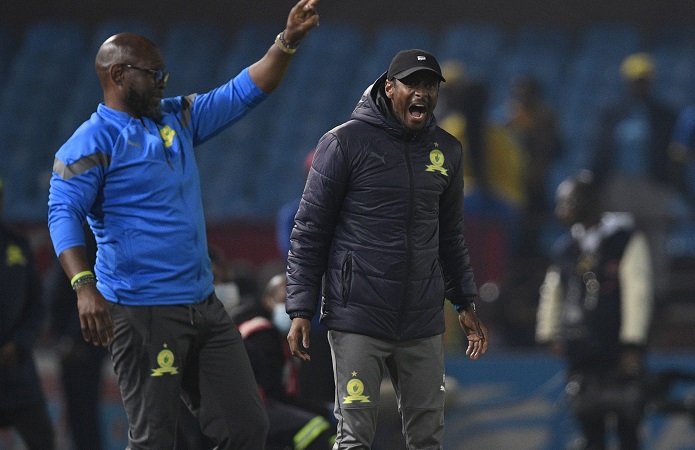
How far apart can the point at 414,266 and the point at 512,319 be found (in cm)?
611

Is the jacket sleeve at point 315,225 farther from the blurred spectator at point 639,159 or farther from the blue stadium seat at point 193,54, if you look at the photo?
the blue stadium seat at point 193,54

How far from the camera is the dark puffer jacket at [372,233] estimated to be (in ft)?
15.4

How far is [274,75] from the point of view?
5125mm

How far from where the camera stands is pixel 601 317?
868cm

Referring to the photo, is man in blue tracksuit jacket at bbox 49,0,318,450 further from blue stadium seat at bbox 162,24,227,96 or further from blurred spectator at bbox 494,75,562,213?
blue stadium seat at bbox 162,24,227,96

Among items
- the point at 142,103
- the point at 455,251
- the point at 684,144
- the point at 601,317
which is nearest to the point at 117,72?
the point at 142,103

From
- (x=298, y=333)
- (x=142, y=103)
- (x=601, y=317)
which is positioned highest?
(x=142, y=103)

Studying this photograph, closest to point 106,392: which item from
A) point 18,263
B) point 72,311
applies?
point 72,311

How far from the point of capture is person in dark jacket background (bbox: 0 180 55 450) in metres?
6.64

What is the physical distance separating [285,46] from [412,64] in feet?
2.10

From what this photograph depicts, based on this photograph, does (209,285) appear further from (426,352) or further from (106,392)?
(106,392)

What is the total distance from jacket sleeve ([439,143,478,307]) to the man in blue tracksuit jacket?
860 millimetres

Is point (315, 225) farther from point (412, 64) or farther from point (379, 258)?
point (412, 64)

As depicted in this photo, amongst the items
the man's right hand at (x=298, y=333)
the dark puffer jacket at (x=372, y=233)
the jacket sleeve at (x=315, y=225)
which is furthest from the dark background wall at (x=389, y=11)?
the man's right hand at (x=298, y=333)
